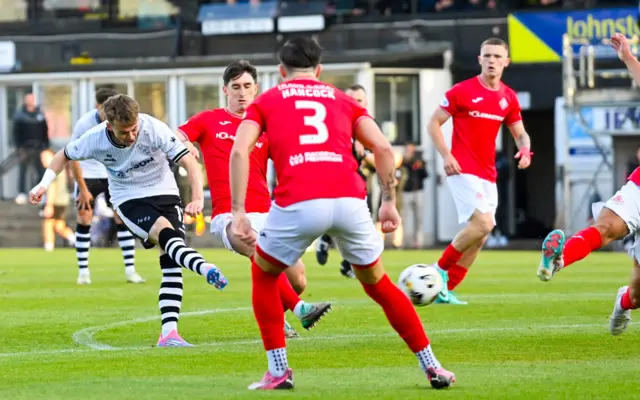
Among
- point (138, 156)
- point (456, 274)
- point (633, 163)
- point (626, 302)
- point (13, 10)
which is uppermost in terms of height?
point (13, 10)

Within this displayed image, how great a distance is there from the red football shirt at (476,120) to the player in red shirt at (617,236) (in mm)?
3558

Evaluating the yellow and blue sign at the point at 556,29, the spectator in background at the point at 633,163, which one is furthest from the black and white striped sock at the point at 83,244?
the yellow and blue sign at the point at 556,29

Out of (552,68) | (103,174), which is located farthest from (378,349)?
(552,68)

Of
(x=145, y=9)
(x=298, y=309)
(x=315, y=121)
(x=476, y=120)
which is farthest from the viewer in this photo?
(x=145, y=9)

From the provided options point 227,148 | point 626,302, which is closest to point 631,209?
point 626,302

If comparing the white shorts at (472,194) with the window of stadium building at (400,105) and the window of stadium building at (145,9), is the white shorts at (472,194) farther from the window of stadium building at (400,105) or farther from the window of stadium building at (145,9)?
the window of stadium building at (145,9)

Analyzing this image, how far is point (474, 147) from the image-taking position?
14.5 m

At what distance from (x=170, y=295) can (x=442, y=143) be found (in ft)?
13.3

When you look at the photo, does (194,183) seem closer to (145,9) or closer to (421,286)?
(421,286)

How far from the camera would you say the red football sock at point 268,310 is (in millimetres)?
8203

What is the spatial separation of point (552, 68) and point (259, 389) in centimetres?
2889

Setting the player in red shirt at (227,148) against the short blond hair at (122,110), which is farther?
the player in red shirt at (227,148)

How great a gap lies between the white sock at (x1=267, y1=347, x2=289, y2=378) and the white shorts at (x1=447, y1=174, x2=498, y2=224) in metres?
6.38

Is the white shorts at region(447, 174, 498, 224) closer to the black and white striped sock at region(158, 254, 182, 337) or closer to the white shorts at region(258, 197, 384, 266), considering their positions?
the black and white striped sock at region(158, 254, 182, 337)
